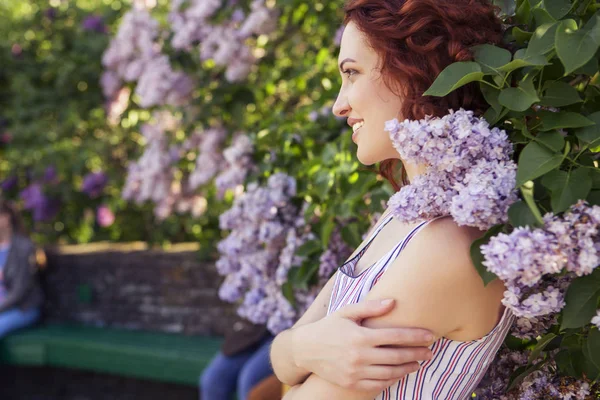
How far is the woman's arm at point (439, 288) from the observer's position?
103 cm

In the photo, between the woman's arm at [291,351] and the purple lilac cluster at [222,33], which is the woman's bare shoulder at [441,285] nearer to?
the woman's arm at [291,351]

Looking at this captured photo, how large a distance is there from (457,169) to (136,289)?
3.34 metres

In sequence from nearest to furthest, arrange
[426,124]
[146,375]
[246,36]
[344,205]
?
[426,124] < [344,205] < [246,36] < [146,375]

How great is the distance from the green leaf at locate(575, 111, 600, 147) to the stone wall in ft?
9.05

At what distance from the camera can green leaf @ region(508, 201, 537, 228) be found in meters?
0.91

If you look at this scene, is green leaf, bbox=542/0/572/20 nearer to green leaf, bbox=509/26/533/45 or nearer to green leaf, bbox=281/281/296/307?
green leaf, bbox=509/26/533/45

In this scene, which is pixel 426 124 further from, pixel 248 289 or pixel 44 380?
pixel 44 380

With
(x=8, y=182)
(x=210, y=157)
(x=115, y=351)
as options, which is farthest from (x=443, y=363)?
(x=8, y=182)

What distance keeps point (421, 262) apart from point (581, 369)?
35 cm

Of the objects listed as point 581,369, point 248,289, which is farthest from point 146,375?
point 581,369

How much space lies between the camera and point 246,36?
3.07 meters

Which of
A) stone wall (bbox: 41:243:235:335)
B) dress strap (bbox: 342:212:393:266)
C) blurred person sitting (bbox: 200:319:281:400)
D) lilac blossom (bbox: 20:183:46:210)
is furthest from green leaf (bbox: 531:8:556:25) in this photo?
lilac blossom (bbox: 20:183:46:210)

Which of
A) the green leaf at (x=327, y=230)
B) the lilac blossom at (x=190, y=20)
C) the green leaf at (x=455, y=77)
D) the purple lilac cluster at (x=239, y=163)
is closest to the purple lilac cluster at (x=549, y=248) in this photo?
the green leaf at (x=455, y=77)

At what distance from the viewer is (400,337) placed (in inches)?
41.4
